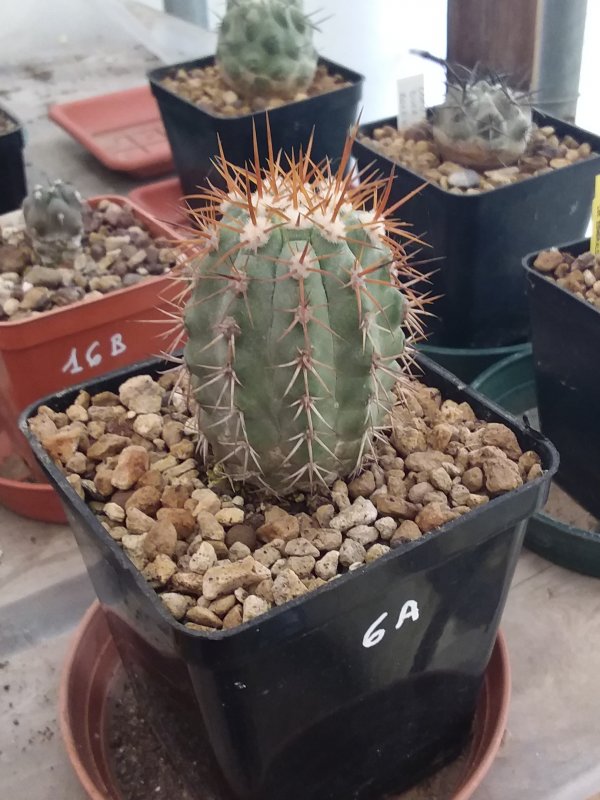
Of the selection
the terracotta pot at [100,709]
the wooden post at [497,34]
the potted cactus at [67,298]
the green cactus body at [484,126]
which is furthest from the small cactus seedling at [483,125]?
the terracotta pot at [100,709]

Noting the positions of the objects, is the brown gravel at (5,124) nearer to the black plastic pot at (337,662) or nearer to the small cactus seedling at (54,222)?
the small cactus seedling at (54,222)

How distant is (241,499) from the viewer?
30.0 inches

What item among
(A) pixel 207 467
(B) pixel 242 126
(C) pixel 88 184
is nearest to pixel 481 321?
(B) pixel 242 126

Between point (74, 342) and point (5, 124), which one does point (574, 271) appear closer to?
point (74, 342)

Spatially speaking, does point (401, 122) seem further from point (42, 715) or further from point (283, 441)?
point (42, 715)

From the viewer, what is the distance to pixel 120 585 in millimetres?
687

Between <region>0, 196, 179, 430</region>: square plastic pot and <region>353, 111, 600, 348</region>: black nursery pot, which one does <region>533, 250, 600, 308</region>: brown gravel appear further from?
<region>0, 196, 179, 430</region>: square plastic pot

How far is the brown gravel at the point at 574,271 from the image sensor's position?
107 centimetres

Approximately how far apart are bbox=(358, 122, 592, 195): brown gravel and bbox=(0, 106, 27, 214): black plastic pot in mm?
675

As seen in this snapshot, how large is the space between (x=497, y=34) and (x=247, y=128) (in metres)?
0.45

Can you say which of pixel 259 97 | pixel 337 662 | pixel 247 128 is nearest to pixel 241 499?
pixel 337 662

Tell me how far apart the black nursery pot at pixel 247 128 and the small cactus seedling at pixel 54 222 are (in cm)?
30

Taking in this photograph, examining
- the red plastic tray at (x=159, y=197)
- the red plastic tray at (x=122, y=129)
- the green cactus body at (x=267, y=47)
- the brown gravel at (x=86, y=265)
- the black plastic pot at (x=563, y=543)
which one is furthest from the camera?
the red plastic tray at (x=122, y=129)

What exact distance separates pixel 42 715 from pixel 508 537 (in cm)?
56
